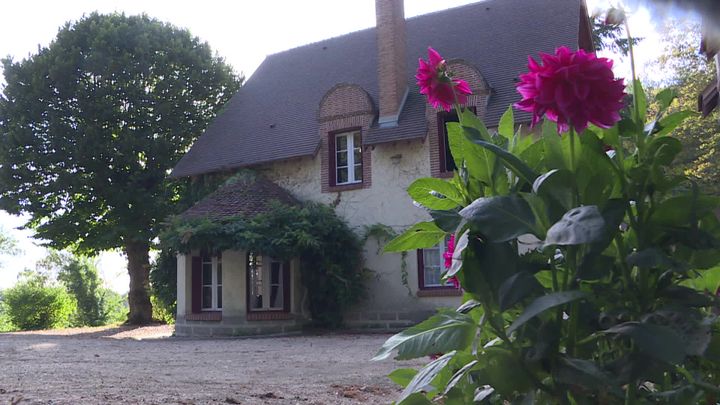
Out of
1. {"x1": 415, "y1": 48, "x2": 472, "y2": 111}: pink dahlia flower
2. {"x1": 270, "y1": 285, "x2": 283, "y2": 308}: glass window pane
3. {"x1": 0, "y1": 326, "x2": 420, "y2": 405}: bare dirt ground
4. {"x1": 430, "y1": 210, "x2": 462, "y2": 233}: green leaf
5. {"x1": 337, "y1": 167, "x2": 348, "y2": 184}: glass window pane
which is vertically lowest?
{"x1": 0, "y1": 326, "x2": 420, "y2": 405}: bare dirt ground

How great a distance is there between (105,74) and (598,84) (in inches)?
853

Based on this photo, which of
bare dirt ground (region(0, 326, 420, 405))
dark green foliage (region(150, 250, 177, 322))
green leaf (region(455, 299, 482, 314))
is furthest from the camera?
dark green foliage (region(150, 250, 177, 322))

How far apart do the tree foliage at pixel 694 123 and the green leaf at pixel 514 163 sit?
16.4 metres

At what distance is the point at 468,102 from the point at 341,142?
3.60 metres

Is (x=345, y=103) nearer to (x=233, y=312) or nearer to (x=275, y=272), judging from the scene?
(x=275, y=272)

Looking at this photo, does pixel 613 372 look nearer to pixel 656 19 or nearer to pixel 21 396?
pixel 656 19

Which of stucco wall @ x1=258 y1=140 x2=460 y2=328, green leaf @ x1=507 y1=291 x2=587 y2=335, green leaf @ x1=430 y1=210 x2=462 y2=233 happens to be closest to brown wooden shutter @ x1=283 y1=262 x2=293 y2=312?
stucco wall @ x1=258 y1=140 x2=460 y2=328

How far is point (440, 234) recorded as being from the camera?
2252 millimetres

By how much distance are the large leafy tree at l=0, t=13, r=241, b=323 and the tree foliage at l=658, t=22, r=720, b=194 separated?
49.0ft

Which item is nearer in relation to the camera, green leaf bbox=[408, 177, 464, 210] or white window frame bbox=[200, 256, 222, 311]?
green leaf bbox=[408, 177, 464, 210]

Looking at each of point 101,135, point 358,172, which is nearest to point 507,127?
point 358,172

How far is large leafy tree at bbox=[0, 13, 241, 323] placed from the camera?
20391 mm

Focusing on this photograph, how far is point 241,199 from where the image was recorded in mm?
16297

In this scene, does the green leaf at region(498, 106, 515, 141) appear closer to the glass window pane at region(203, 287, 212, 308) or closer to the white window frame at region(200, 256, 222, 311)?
the white window frame at region(200, 256, 222, 311)
